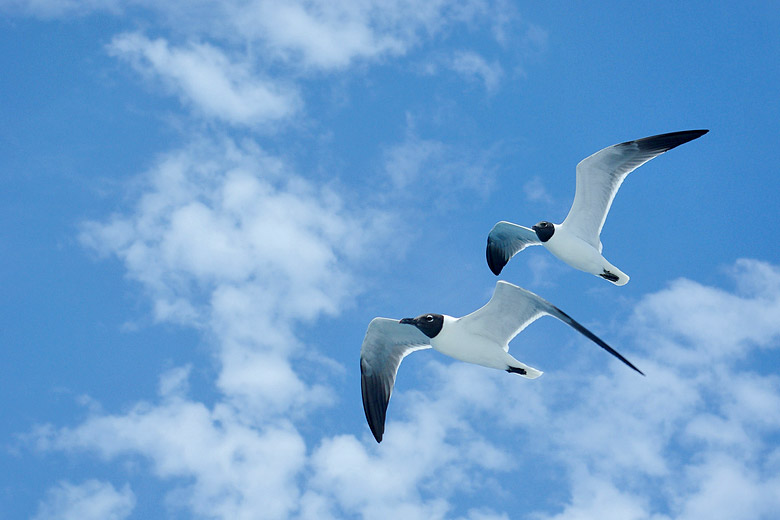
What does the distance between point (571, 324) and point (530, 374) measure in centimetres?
187

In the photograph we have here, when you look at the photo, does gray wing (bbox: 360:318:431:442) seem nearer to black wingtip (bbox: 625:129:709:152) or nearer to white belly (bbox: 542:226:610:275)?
white belly (bbox: 542:226:610:275)

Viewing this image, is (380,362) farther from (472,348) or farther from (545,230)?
(545,230)

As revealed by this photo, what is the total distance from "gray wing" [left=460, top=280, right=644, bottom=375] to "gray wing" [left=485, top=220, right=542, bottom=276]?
16.0ft

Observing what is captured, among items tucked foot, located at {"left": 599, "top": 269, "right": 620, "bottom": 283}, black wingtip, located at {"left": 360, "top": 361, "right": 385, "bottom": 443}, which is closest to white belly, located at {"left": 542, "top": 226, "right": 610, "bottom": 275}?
tucked foot, located at {"left": 599, "top": 269, "right": 620, "bottom": 283}

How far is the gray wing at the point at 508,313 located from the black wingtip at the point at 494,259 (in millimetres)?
4890

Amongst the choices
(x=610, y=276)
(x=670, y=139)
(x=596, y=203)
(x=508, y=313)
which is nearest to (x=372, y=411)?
(x=508, y=313)

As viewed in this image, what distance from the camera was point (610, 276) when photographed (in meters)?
18.4

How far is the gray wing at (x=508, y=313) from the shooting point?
1430 centimetres

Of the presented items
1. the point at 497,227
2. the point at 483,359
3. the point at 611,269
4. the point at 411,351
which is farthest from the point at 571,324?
the point at 497,227

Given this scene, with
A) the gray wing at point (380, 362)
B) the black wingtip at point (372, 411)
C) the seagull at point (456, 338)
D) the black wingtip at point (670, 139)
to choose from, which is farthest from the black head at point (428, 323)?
the black wingtip at point (670, 139)

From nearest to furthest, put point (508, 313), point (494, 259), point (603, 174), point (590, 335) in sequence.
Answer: point (590, 335)
point (508, 313)
point (603, 174)
point (494, 259)

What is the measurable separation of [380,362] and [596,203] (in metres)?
5.90

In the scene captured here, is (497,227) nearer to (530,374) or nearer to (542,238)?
(542,238)

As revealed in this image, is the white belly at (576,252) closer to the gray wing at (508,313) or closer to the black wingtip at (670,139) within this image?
the black wingtip at (670,139)
